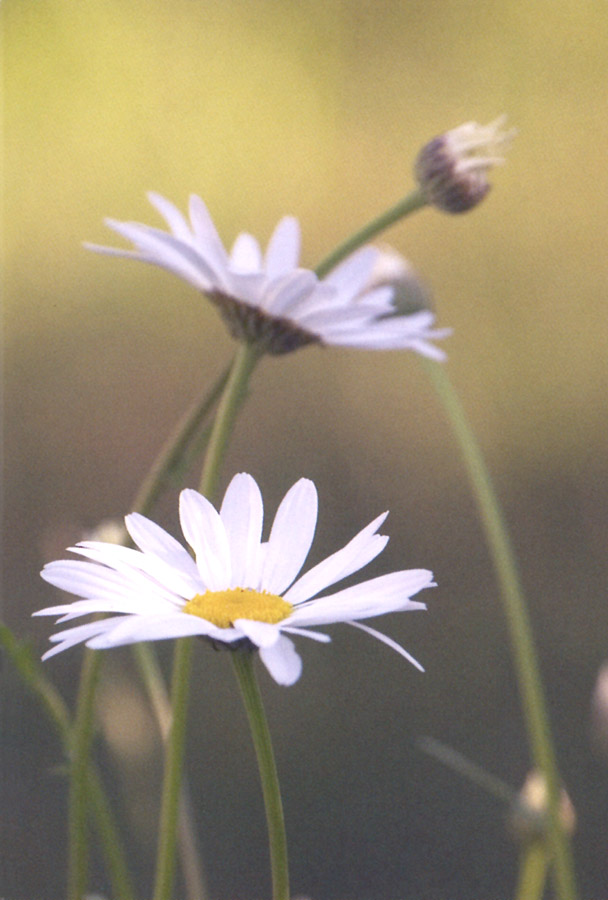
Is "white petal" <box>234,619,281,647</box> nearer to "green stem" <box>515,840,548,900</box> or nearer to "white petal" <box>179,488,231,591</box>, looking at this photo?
"white petal" <box>179,488,231,591</box>

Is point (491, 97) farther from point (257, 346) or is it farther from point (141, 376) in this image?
point (257, 346)

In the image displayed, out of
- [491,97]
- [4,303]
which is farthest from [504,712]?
[4,303]

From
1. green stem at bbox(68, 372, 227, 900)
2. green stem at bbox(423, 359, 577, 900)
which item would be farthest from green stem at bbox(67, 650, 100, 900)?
green stem at bbox(423, 359, 577, 900)

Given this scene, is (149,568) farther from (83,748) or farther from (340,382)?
(340,382)

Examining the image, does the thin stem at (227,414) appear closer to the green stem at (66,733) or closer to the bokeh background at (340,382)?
the green stem at (66,733)

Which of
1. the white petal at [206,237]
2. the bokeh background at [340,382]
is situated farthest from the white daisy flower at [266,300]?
the bokeh background at [340,382]

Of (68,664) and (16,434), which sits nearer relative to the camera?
(68,664)

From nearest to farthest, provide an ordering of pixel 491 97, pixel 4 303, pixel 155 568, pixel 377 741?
pixel 155 568 < pixel 377 741 < pixel 491 97 < pixel 4 303
